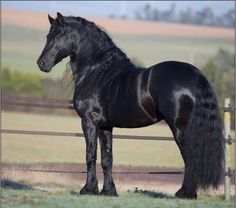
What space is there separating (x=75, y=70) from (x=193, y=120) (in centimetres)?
200

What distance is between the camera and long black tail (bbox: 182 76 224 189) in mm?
7773

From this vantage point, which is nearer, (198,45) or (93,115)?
(93,115)

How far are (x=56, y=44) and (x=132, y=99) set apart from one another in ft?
4.50

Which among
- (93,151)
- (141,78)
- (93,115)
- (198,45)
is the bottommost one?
(198,45)

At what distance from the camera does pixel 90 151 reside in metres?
8.35

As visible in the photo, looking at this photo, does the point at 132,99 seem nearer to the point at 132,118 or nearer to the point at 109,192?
the point at 132,118

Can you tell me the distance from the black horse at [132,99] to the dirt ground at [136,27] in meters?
54.6

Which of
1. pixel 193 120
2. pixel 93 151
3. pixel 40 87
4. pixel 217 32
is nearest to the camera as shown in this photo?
pixel 193 120

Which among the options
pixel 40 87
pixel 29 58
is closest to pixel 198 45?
pixel 29 58

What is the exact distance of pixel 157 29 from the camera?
78.8 metres

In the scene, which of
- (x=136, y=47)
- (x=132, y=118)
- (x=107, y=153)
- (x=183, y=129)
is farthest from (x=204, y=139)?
(x=136, y=47)

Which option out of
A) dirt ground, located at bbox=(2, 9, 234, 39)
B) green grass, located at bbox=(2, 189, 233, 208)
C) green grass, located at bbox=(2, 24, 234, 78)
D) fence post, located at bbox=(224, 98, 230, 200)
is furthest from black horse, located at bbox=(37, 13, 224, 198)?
dirt ground, located at bbox=(2, 9, 234, 39)

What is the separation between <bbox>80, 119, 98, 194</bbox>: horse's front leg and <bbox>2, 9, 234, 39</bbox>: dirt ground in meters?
55.0

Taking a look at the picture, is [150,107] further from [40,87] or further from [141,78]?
[40,87]
